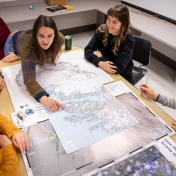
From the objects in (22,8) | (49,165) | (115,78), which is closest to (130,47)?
(115,78)

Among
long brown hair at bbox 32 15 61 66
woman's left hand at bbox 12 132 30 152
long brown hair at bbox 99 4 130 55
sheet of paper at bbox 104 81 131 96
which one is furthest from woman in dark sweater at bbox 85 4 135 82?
woman's left hand at bbox 12 132 30 152

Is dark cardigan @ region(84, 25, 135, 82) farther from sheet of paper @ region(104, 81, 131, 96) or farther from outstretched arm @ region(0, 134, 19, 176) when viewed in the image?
outstretched arm @ region(0, 134, 19, 176)

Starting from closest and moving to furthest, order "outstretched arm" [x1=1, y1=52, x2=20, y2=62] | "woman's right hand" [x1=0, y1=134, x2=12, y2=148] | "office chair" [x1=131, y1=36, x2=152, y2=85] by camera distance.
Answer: "woman's right hand" [x1=0, y1=134, x2=12, y2=148]
"outstretched arm" [x1=1, y1=52, x2=20, y2=62]
"office chair" [x1=131, y1=36, x2=152, y2=85]

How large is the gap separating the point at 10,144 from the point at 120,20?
1.07 m

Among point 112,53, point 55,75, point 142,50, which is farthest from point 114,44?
point 55,75

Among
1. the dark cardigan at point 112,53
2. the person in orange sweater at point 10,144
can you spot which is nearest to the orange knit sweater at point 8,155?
the person in orange sweater at point 10,144

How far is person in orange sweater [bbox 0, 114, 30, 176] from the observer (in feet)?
2.50

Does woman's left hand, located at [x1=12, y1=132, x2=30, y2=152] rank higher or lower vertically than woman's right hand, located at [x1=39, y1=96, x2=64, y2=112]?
lower

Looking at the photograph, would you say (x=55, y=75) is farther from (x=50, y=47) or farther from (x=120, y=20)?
(x=120, y=20)

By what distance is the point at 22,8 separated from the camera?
285 centimetres

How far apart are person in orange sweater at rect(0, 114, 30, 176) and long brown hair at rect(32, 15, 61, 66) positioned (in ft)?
1.69

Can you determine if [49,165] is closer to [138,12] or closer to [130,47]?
[130,47]

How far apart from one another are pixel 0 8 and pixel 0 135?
2.48 meters

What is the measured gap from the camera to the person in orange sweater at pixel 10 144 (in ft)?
2.50
